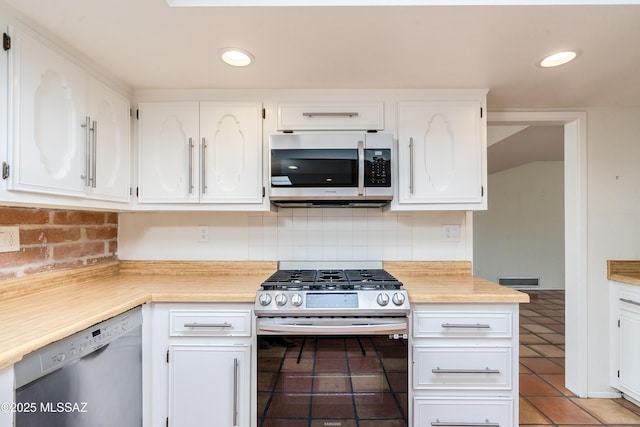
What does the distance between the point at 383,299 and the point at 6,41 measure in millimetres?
1860

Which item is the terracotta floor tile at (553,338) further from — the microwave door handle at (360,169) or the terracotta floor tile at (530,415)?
the microwave door handle at (360,169)

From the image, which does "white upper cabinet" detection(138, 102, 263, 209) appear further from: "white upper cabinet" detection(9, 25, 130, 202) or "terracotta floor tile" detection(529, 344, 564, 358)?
"terracotta floor tile" detection(529, 344, 564, 358)

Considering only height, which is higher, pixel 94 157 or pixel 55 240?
pixel 94 157

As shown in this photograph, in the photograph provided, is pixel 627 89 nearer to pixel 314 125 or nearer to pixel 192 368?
pixel 314 125

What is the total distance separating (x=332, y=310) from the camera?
1.56 m

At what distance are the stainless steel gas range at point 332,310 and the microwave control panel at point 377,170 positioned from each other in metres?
0.61

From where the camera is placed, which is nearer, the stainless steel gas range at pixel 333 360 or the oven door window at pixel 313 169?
the stainless steel gas range at pixel 333 360

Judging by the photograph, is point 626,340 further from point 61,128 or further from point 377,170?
point 61,128

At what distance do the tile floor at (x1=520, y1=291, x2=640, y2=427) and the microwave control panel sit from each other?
1687 millimetres

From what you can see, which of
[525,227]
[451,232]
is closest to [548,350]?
[451,232]

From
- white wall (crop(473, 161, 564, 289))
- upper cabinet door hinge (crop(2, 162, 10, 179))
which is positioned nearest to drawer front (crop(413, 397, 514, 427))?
upper cabinet door hinge (crop(2, 162, 10, 179))

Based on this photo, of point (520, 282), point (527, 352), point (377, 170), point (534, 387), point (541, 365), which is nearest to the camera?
point (377, 170)

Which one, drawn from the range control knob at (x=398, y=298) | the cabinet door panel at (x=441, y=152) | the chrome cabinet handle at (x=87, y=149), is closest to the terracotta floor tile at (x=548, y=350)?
the cabinet door panel at (x=441, y=152)

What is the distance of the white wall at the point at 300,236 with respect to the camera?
2246 mm
